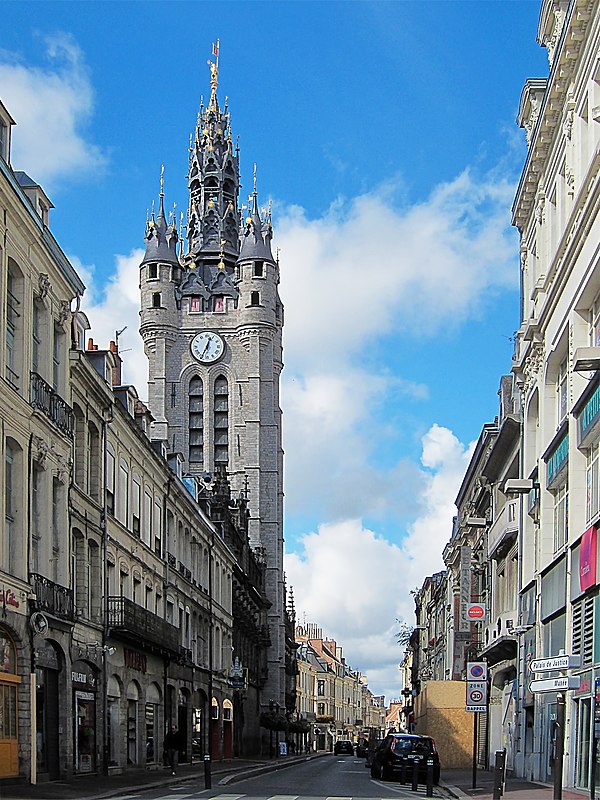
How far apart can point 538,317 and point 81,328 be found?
13.3m

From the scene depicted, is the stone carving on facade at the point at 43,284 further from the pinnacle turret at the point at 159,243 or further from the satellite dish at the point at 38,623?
A: the pinnacle turret at the point at 159,243

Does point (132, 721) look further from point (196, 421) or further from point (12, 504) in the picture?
point (196, 421)

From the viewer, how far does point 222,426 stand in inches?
4525

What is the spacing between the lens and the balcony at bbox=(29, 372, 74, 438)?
28.8 metres

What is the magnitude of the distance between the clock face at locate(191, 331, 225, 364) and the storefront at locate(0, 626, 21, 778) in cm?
8943

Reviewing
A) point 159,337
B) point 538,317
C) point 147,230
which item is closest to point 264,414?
point 159,337

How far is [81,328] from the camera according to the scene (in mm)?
37375

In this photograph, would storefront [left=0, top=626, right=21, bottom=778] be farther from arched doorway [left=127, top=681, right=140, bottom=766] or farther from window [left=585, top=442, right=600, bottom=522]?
arched doorway [left=127, top=681, right=140, bottom=766]

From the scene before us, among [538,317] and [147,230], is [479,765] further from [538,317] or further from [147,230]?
[147,230]

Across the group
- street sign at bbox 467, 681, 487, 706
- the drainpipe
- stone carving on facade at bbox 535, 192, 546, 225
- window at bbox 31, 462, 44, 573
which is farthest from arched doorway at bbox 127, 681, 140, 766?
stone carving on facade at bbox 535, 192, 546, 225

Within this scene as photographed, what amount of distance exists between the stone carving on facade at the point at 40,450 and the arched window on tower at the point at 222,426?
278ft

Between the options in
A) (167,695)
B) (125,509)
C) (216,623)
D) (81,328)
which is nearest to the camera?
(81,328)

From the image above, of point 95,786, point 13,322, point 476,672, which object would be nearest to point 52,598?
point 95,786

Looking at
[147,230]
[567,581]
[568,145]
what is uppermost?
[147,230]
